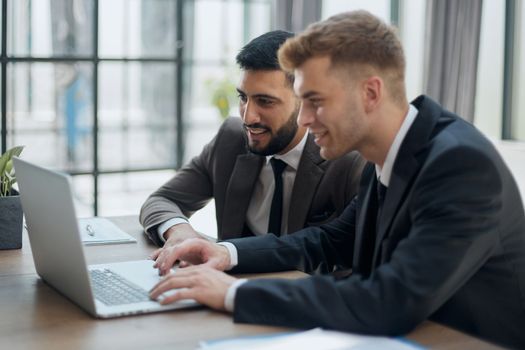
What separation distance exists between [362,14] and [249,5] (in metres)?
3.63

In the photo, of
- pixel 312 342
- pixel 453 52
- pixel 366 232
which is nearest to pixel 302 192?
pixel 366 232

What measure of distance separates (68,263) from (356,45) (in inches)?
32.4

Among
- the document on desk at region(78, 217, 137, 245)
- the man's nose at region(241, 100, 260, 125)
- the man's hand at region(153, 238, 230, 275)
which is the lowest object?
the document on desk at region(78, 217, 137, 245)

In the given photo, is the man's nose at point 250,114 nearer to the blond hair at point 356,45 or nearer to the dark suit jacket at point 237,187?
the dark suit jacket at point 237,187

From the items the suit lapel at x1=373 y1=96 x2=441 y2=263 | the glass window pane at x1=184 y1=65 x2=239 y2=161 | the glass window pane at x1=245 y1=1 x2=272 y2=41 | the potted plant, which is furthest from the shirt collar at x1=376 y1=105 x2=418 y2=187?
the glass window pane at x1=245 y1=1 x2=272 y2=41

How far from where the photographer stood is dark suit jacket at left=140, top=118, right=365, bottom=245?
2.50 m

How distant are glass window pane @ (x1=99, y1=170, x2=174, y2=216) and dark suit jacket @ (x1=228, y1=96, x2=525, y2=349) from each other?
3201mm

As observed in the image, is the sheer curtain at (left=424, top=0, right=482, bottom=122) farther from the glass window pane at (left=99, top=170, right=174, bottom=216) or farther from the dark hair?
the dark hair

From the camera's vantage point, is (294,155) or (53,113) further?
(53,113)

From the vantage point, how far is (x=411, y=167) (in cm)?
180

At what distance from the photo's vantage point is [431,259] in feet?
5.16

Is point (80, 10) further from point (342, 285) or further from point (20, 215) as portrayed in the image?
point (342, 285)

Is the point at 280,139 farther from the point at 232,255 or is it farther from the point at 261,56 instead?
the point at 232,255

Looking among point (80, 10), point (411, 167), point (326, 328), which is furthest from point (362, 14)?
point (80, 10)
